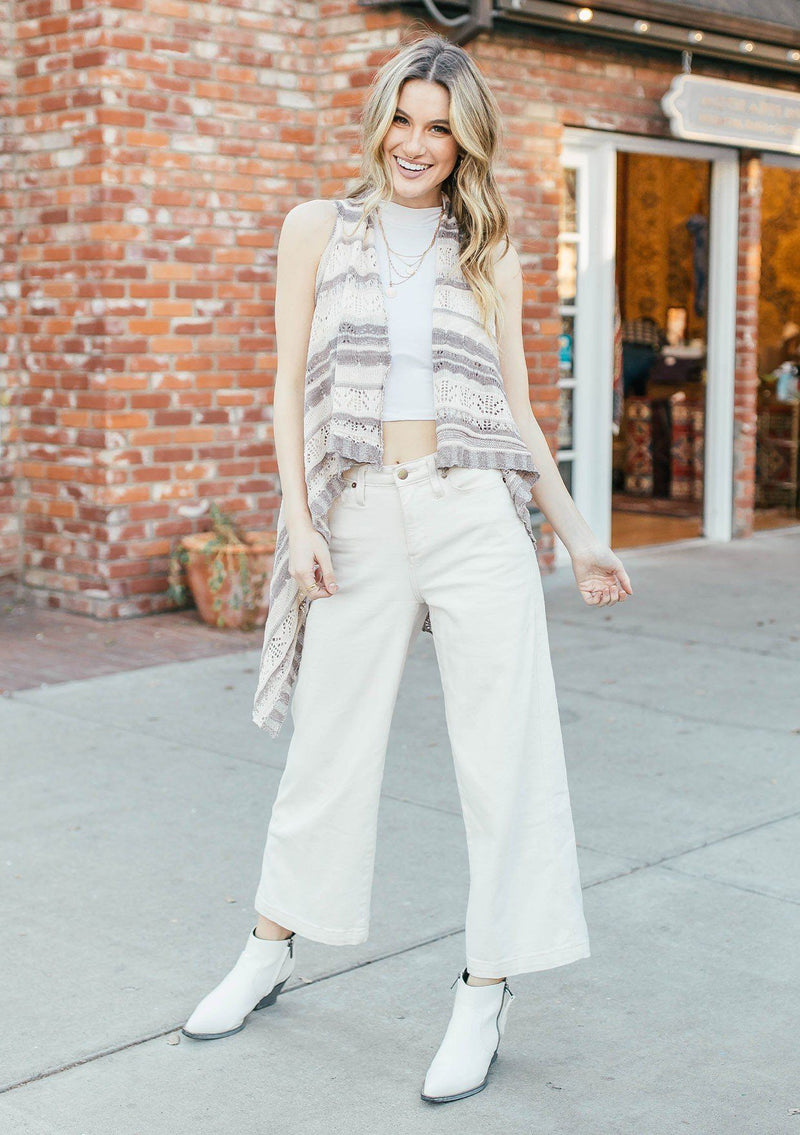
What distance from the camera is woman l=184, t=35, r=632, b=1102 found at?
108 inches

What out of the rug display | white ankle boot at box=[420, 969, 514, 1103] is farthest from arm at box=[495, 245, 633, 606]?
the rug display

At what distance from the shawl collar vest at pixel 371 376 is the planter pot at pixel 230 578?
13.1 ft

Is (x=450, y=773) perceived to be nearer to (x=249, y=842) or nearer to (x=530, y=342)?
(x=249, y=842)

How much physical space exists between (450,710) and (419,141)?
101 centimetres

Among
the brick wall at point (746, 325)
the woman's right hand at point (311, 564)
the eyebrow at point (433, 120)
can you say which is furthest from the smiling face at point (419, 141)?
the brick wall at point (746, 325)

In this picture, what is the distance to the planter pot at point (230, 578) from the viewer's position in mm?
6832

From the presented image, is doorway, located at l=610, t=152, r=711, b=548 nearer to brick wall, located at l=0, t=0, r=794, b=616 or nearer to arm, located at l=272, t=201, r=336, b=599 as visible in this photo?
brick wall, located at l=0, t=0, r=794, b=616

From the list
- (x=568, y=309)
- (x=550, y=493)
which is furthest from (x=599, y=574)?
(x=568, y=309)

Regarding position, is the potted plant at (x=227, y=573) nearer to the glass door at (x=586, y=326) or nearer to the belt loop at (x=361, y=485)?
the glass door at (x=586, y=326)

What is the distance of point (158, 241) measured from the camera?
23.1 feet

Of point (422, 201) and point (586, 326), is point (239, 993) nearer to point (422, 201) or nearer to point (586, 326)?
point (422, 201)

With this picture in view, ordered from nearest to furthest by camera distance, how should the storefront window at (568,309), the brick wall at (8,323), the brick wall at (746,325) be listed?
the brick wall at (8,323) < the storefront window at (568,309) < the brick wall at (746,325)

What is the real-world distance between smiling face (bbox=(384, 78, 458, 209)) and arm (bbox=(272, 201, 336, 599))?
0.15 meters

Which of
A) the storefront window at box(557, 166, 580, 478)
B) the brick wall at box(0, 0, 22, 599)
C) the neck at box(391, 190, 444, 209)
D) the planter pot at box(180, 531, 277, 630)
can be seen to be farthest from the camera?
the storefront window at box(557, 166, 580, 478)
